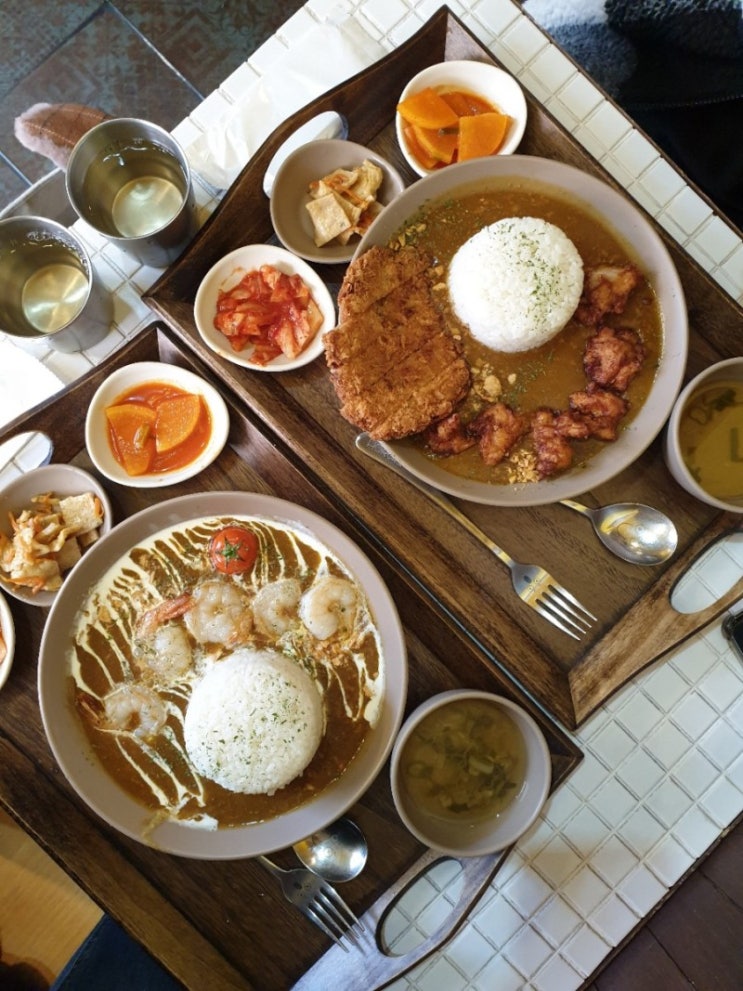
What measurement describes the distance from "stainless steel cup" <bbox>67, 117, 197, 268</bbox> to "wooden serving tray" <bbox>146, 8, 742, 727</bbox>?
11cm

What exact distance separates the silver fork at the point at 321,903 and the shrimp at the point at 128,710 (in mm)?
647

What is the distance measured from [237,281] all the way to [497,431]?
39.4 inches

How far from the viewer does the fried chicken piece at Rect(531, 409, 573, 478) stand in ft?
7.56

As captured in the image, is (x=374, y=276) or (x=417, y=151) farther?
(x=417, y=151)

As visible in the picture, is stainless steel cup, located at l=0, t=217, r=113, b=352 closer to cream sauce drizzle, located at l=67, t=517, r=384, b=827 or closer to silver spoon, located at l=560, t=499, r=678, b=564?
cream sauce drizzle, located at l=67, t=517, r=384, b=827

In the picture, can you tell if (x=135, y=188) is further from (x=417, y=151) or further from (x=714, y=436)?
(x=714, y=436)

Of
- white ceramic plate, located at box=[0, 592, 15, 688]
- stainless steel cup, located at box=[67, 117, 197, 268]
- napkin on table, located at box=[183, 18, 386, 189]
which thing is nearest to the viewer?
white ceramic plate, located at box=[0, 592, 15, 688]

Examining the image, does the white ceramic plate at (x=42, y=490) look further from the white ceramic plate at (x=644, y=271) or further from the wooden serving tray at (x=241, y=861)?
the white ceramic plate at (x=644, y=271)

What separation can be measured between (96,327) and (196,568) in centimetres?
91

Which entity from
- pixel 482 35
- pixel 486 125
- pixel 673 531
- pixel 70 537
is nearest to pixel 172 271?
pixel 70 537

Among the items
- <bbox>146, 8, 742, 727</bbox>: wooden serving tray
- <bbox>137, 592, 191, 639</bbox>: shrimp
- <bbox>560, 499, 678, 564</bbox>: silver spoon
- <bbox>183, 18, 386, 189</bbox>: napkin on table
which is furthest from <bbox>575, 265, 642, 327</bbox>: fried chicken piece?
<bbox>137, 592, 191, 639</bbox>: shrimp

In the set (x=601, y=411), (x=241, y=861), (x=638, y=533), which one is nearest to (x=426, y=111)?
(x=601, y=411)

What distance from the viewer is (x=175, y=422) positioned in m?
2.45

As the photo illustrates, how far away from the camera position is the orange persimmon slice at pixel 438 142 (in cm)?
251
